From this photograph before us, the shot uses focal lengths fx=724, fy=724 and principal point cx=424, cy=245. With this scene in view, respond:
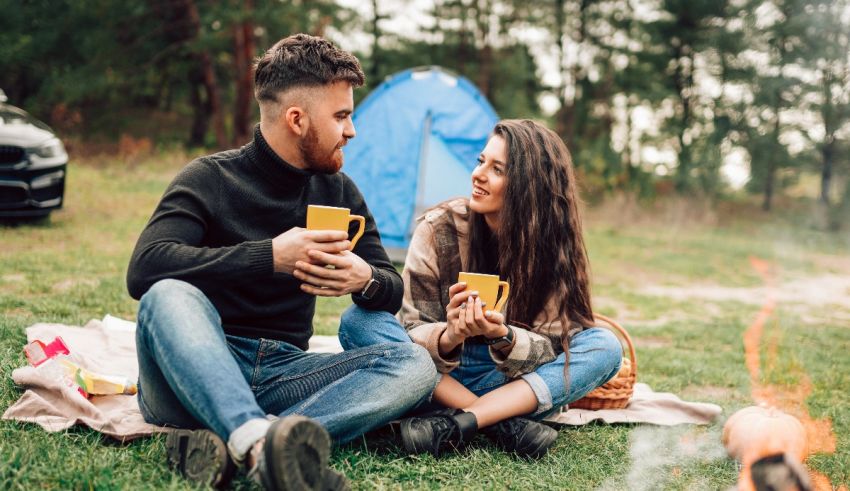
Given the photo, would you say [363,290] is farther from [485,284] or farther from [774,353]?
[774,353]

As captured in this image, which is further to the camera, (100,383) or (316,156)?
(100,383)

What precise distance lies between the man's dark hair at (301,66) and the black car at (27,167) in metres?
4.80

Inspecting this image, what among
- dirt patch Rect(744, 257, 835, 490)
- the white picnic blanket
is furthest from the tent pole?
the white picnic blanket

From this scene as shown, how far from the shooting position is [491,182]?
285 centimetres

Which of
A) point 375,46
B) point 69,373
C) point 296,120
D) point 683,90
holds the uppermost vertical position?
point 375,46

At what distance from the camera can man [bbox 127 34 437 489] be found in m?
1.85

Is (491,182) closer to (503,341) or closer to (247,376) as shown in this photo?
(503,341)

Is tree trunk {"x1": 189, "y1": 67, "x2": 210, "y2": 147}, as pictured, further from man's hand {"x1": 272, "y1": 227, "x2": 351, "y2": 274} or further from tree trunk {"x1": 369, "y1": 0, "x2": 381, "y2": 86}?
man's hand {"x1": 272, "y1": 227, "x2": 351, "y2": 274}

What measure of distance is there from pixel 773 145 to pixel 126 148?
14240 mm

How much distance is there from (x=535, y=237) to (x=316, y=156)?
0.93 m

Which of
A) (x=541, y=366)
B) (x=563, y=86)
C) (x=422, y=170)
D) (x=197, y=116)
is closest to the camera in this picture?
(x=541, y=366)

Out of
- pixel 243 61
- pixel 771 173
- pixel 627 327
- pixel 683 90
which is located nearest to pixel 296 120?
pixel 627 327

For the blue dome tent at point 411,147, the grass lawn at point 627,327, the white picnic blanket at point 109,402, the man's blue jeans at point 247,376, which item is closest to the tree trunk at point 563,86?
the grass lawn at point 627,327

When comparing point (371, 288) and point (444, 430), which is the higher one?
point (371, 288)
